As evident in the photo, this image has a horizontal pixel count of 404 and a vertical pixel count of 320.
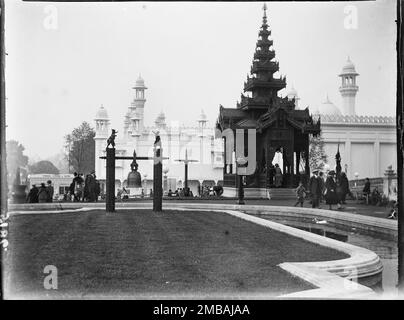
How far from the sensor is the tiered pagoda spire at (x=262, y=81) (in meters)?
26.1

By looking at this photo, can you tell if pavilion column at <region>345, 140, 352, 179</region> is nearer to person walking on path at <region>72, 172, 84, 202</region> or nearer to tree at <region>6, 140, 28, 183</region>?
person walking on path at <region>72, 172, 84, 202</region>

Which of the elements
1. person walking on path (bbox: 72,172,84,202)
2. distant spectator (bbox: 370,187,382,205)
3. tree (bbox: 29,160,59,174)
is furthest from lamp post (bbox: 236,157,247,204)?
tree (bbox: 29,160,59,174)

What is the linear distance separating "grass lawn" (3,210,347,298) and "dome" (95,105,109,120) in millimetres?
2181

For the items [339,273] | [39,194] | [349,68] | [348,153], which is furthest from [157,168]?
[348,153]

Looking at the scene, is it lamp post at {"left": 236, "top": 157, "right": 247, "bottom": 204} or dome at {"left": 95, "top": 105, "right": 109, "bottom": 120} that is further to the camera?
lamp post at {"left": 236, "top": 157, "right": 247, "bottom": 204}

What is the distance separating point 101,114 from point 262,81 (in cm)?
1608

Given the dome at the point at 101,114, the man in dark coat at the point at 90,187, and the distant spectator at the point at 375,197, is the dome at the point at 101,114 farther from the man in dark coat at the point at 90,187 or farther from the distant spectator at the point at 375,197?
the distant spectator at the point at 375,197

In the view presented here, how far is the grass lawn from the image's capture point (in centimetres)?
630

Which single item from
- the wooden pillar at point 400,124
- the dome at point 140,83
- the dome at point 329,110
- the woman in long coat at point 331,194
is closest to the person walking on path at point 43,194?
the dome at point 140,83

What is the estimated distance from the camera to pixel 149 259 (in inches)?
287

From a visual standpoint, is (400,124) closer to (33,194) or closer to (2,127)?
(2,127)

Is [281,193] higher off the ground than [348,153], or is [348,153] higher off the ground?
[348,153]

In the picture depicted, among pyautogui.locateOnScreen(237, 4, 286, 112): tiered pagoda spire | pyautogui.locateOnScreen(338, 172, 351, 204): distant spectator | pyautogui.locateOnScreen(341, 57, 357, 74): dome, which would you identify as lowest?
pyautogui.locateOnScreen(338, 172, 351, 204): distant spectator

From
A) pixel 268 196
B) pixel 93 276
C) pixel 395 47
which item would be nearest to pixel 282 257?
pixel 93 276
